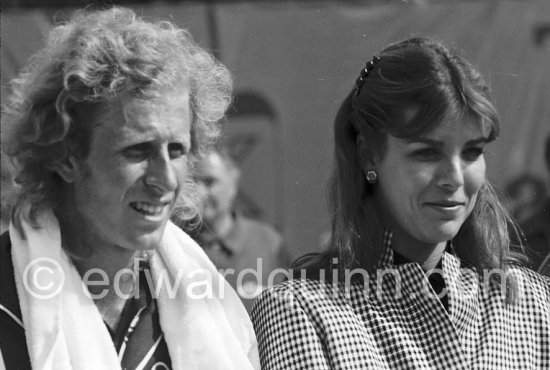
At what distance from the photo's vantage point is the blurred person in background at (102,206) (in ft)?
6.49

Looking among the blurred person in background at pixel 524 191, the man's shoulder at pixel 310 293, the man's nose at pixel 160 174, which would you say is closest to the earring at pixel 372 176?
the man's shoulder at pixel 310 293

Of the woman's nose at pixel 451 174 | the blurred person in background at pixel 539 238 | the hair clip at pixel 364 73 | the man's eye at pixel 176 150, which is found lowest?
the blurred person in background at pixel 539 238

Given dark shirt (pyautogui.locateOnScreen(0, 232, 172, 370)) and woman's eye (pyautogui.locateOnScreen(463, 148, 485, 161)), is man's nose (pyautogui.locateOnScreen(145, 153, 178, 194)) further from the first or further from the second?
woman's eye (pyautogui.locateOnScreen(463, 148, 485, 161))

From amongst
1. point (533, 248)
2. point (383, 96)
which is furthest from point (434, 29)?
point (383, 96)

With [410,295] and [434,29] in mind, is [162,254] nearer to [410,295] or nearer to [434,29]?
[410,295]

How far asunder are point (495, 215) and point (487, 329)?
31 cm

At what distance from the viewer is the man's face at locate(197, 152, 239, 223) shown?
14.5 feet

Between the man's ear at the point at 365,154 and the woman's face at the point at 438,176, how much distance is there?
0.06m

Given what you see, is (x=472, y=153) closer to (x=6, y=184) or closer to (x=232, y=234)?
(x=6, y=184)

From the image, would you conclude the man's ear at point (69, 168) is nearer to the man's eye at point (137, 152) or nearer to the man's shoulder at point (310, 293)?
the man's eye at point (137, 152)

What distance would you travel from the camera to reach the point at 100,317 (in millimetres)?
2029

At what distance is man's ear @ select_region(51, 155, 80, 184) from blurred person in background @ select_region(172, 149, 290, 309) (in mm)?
2005

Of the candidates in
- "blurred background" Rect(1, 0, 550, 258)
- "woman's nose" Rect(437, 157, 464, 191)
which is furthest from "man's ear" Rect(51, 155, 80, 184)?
"blurred background" Rect(1, 0, 550, 258)

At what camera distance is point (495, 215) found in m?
2.43
